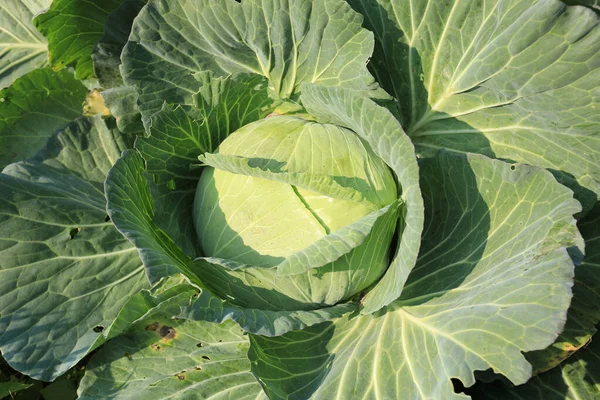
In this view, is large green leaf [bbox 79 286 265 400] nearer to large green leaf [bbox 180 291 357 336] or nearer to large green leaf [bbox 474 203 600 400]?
large green leaf [bbox 180 291 357 336]

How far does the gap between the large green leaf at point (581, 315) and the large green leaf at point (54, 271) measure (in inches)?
71.4

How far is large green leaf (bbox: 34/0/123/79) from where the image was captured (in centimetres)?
304

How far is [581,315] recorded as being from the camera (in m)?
2.54

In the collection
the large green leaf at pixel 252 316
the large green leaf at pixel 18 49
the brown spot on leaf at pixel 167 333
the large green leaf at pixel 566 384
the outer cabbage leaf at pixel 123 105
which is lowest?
the large green leaf at pixel 566 384

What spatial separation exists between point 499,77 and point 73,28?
2.26 metres

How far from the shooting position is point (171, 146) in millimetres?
2461

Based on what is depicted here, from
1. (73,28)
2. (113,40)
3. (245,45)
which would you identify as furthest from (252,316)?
(73,28)

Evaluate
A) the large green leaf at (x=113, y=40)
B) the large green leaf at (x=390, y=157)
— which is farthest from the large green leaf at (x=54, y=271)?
the large green leaf at (x=390, y=157)

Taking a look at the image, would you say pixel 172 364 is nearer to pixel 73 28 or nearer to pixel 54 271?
pixel 54 271

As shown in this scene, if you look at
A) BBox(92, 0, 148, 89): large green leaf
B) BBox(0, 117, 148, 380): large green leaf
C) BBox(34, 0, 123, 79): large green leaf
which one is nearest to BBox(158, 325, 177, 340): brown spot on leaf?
BBox(0, 117, 148, 380): large green leaf

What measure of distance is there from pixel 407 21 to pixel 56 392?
104 inches

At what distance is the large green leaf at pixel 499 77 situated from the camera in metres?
2.48

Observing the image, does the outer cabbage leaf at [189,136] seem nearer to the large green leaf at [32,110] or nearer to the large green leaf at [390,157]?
the large green leaf at [390,157]

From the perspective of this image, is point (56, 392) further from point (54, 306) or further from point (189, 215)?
point (189, 215)
